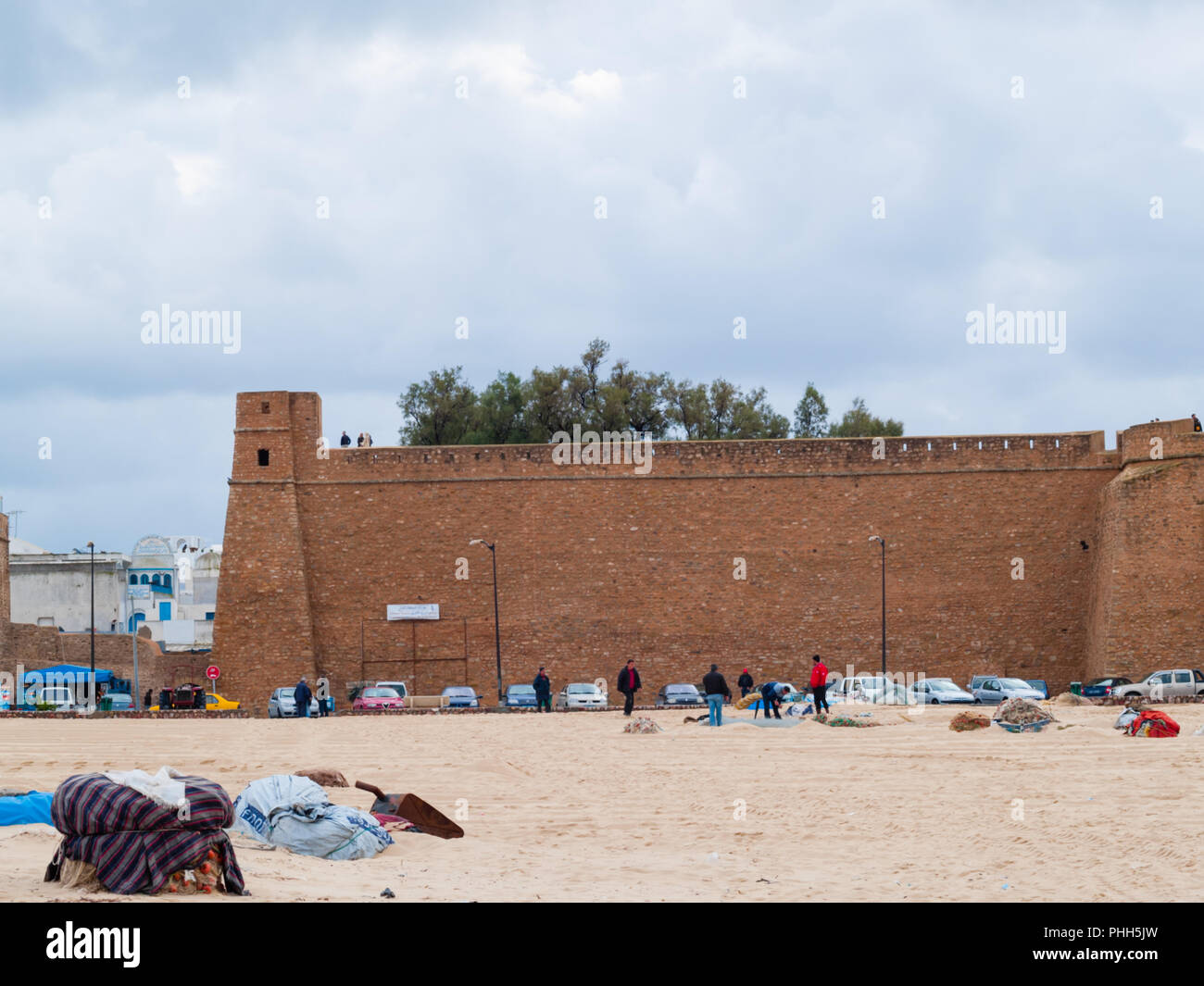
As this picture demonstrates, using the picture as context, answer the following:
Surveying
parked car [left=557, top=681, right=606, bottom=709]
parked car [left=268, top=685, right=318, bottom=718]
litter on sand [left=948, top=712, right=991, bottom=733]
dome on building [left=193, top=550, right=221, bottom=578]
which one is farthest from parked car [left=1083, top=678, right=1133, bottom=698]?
dome on building [left=193, top=550, right=221, bottom=578]

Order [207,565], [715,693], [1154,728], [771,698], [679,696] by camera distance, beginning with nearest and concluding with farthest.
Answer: [1154,728], [715,693], [771,698], [679,696], [207,565]

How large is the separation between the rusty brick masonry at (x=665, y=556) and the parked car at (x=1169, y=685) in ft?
18.0

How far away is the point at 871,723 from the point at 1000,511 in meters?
19.2

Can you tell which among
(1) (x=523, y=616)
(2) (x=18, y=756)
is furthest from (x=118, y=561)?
(2) (x=18, y=756)

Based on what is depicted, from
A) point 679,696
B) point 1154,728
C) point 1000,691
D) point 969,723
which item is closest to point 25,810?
point 969,723

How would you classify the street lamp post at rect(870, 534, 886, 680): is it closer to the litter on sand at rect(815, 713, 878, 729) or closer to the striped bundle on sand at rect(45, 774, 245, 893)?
the litter on sand at rect(815, 713, 878, 729)

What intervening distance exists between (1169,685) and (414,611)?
20287 mm

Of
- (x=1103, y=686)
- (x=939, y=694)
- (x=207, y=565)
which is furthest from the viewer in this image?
(x=207, y=565)

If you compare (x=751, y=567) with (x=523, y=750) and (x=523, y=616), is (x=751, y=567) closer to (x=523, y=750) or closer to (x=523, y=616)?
(x=523, y=616)

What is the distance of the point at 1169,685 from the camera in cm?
3253

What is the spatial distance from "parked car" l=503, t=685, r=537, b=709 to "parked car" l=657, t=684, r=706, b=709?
3.27 m

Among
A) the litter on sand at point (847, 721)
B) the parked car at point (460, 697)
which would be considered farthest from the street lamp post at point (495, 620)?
the litter on sand at point (847, 721)

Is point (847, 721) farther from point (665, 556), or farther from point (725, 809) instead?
point (665, 556)

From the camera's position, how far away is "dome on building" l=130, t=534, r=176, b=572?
63.4 metres
